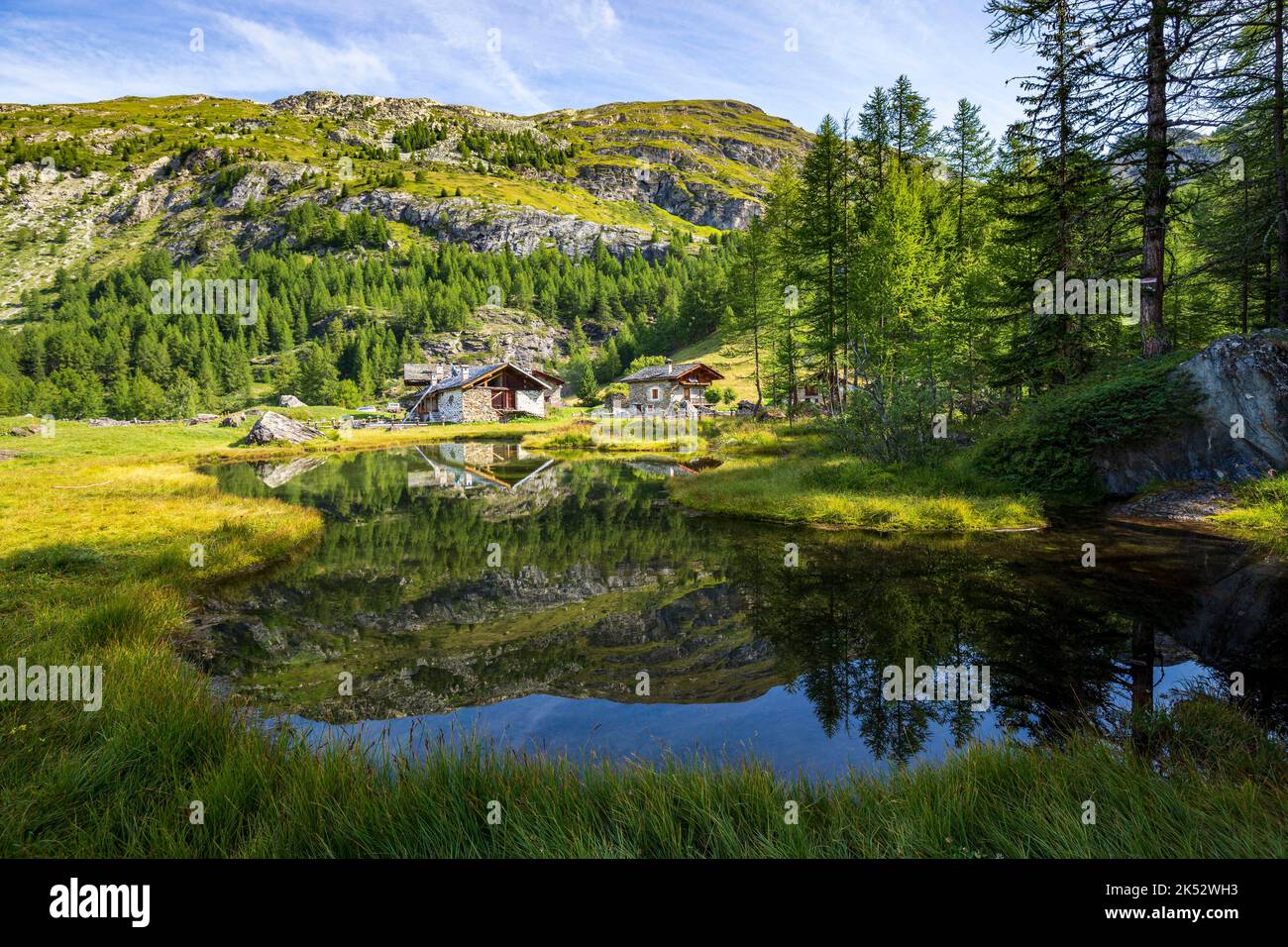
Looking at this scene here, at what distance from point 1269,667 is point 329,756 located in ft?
34.9

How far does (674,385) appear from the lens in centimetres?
6856

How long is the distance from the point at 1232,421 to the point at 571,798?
1974cm

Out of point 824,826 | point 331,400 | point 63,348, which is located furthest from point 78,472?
point 63,348

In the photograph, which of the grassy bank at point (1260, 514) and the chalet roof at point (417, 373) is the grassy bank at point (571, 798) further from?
the chalet roof at point (417, 373)

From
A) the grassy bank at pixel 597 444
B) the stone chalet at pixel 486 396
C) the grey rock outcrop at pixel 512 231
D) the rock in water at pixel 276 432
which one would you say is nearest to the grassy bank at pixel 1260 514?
the grassy bank at pixel 597 444

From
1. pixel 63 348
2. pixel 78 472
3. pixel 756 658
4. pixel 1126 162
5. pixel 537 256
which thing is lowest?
pixel 756 658

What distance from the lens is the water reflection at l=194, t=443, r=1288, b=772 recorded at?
649 cm

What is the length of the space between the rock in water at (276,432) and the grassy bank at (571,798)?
50.7 m

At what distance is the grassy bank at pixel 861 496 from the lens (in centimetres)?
1531

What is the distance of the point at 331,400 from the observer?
328ft

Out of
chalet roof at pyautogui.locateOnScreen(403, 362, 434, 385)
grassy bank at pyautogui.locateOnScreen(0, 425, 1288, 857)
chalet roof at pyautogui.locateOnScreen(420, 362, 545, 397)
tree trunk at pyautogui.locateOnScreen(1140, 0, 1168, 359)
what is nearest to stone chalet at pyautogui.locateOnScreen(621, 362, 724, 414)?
chalet roof at pyautogui.locateOnScreen(420, 362, 545, 397)

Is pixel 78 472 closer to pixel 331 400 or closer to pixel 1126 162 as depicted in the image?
pixel 1126 162

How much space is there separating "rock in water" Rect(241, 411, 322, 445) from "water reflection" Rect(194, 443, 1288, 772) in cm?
4030

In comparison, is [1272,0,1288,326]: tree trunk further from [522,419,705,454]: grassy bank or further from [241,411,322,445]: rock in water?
[241,411,322,445]: rock in water
